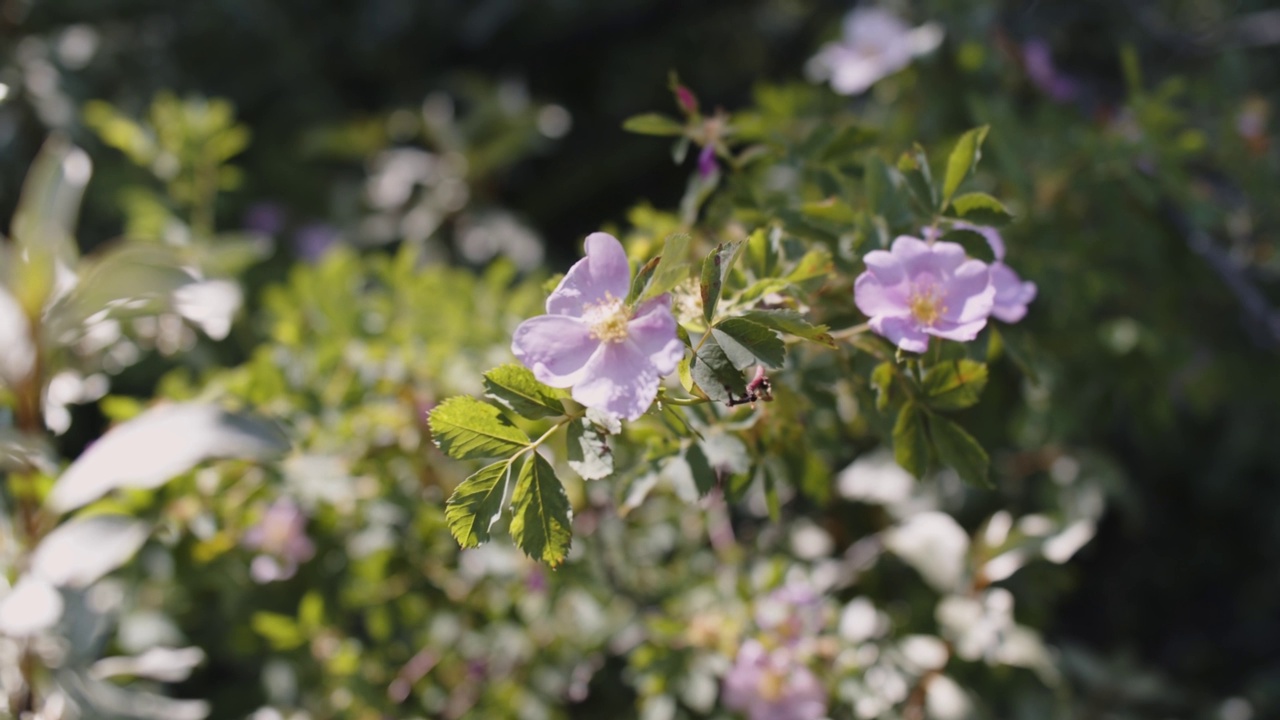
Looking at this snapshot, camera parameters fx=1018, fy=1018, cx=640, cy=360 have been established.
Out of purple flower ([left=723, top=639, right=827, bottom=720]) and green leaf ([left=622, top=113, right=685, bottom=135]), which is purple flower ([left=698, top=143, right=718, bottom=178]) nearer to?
green leaf ([left=622, top=113, right=685, bottom=135])

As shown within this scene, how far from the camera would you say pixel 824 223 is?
93 centimetres

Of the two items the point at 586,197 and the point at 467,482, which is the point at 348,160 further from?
the point at 467,482

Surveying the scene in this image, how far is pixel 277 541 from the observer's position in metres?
1.32

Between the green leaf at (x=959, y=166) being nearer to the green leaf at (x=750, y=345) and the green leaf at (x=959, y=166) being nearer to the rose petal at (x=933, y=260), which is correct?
the rose petal at (x=933, y=260)

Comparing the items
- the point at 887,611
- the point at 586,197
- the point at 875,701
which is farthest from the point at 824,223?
the point at 586,197

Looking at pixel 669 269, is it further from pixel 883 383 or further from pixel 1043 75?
pixel 1043 75

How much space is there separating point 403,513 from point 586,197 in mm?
1621

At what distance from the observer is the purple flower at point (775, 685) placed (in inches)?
46.3

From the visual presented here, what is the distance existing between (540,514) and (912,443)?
32cm

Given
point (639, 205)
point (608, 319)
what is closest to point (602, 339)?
point (608, 319)

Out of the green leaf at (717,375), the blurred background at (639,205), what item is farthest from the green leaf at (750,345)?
the blurred background at (639,205)

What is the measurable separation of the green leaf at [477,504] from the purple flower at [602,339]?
0.09m

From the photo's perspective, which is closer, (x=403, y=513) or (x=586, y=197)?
(x=403, y=513)

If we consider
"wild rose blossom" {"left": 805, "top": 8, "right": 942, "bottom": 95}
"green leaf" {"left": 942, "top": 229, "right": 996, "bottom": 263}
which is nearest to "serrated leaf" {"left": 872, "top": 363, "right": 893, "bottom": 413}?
"green leaf" {"left": 942, "top": 229, "right": 996, "bottom": 263}
